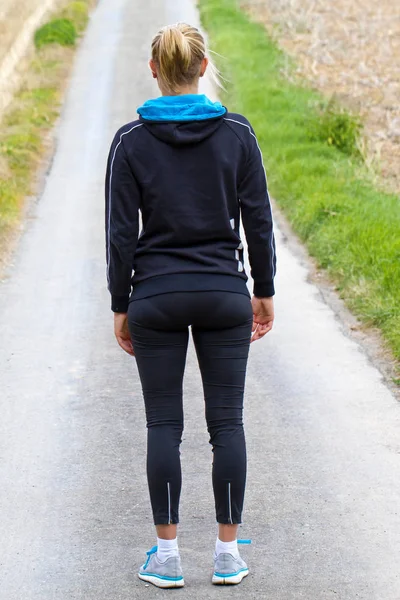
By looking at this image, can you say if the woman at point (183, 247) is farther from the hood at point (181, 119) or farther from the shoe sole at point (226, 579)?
the shoe sole at point (226, 579)

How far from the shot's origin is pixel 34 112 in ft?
64.4

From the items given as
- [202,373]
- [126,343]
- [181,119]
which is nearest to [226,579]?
[202,373]

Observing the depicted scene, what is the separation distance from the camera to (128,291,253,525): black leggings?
3.65 meters

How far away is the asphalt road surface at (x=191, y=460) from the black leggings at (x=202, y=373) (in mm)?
431

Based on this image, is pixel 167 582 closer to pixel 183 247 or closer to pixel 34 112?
pixel 183 247

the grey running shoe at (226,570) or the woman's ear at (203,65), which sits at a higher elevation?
the woman's ear at (203,65)

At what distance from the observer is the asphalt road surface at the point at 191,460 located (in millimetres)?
4141

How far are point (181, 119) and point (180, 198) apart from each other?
270mm

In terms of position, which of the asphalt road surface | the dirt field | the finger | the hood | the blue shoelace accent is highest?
the hood

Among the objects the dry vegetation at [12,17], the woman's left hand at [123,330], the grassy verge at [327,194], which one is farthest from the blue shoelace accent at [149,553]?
the dry vegetation at [12,17]

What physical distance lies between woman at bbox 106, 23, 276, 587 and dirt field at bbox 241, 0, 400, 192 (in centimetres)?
886

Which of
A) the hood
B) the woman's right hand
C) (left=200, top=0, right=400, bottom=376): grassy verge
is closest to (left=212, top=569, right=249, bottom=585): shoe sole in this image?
the woman's right hand

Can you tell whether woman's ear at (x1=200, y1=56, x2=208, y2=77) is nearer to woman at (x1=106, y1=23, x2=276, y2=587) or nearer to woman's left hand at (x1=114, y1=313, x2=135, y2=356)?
woman at (x1=106, y1=23, x2=276, y2=587)

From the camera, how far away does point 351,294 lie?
28.1ft
